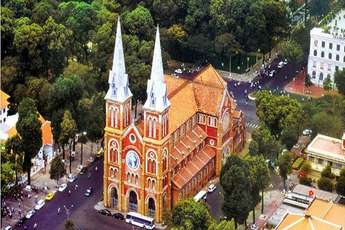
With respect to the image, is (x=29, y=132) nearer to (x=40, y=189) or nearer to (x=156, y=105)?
(x=40, y=189)

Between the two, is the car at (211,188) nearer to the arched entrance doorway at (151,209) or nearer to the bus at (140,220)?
the arched entrance doorway at (151,209)

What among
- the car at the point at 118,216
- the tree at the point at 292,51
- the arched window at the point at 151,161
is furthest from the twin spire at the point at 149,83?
the tree at the point at 292,51

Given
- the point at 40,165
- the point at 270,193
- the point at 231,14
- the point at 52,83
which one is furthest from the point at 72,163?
the point at 231,14

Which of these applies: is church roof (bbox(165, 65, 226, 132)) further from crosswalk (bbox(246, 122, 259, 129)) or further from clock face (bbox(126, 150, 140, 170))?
crosswalk (bbox(246, 122, 259, 129))

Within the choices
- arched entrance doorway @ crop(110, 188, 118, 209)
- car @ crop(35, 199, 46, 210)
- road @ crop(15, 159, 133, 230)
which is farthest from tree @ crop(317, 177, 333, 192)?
car @ crop(35, 199, 46, 210)

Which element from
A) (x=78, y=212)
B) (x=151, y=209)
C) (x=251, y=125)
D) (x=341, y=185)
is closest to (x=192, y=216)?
(x=151, y=209)

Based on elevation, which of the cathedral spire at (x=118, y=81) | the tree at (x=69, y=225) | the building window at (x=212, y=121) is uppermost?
the cathedral spire at (x=118, y=81)
